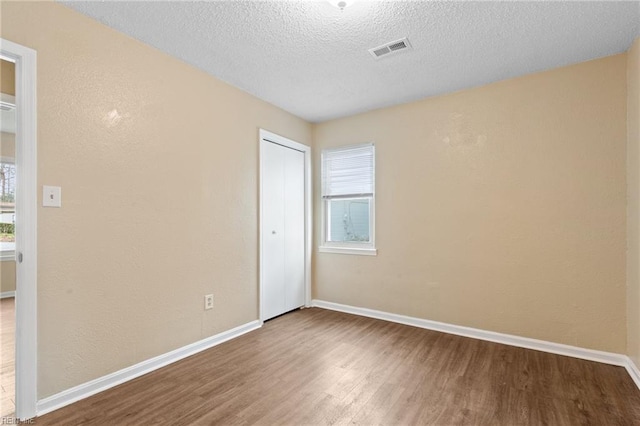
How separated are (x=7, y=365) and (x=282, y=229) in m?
2.63

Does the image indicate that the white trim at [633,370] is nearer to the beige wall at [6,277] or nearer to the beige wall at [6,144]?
the beige wall at [6,277]

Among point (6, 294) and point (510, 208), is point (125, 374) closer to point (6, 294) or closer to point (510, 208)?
point (510, 208)

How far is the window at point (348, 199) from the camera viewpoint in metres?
3.81

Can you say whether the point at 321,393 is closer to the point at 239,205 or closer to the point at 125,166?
the point at 239,205

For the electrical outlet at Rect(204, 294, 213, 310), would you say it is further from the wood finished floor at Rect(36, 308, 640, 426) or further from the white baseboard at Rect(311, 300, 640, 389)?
the white baseboard at Rect(311, 300, 640, 389)

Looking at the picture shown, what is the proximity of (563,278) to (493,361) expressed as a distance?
97cm

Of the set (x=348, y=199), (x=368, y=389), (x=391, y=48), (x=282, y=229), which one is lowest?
(x=368, y=389)

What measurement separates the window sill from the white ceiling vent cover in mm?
2153

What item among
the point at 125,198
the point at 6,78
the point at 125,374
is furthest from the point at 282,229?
the point at 6,78

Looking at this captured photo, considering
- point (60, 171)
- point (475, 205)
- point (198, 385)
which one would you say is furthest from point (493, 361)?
point (60, 171)

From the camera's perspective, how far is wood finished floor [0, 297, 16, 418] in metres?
1.86

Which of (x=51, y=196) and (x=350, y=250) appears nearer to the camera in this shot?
(x=51, y=196)

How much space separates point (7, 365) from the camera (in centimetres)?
237

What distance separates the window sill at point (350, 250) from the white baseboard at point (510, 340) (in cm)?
69
